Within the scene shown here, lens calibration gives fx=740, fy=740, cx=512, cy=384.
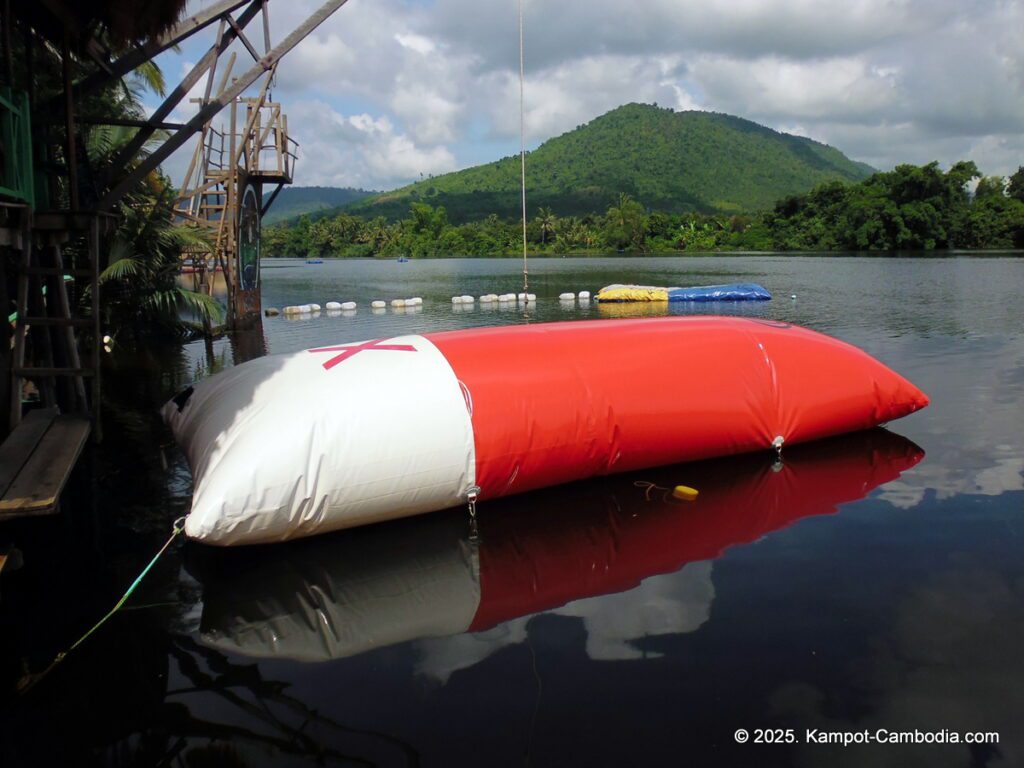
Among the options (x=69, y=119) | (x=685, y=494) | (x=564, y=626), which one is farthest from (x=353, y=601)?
(x=69, y=119)

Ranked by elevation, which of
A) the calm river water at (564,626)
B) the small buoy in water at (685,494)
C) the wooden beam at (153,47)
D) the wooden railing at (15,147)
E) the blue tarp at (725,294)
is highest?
the wooden beam at (153,47)

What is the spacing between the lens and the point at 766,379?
744cm

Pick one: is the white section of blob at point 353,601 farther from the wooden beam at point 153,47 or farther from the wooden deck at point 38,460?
the wooden beam at point 153,47

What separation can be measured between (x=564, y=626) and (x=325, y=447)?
2.22m

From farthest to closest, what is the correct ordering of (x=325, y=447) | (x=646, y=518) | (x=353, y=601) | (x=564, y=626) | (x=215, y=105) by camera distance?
(x=215, y=105) < (x=646, y=518) < (x=325, y=447) < (x=353, y=601) < (x=564, y=626)

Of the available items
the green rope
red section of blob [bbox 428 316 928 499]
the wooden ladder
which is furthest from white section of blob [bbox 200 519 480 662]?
the wooden ladder

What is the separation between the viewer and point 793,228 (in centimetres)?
10150

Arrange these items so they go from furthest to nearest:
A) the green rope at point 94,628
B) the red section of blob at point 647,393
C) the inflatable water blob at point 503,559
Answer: the red section of blob at point 647,393
the inflatable water blob at point 503,559
the green rope at point 94,628

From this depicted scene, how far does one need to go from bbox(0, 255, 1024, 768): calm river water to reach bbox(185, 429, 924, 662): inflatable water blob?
2 centimetres

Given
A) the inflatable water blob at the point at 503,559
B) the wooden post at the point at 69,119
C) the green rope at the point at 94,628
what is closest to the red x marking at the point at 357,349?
the inflatable water blob at the point at 503,559

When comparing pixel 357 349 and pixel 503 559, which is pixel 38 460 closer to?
pixel 357 349

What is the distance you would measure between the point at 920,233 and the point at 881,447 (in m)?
87.7

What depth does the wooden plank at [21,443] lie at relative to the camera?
551 centimetres

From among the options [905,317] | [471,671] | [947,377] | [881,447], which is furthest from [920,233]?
[471,671]
